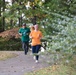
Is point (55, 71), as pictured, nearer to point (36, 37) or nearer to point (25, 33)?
point (36, 37)

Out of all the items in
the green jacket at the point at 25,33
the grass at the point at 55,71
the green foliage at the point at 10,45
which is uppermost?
the grass at the point at 55,71

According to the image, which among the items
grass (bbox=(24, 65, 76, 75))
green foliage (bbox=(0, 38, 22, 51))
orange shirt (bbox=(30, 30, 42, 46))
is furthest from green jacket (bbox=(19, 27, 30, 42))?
green foliage (bbox=(0, 38, 22, 51))

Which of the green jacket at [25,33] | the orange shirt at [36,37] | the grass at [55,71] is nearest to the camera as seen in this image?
the grass at [55,71]

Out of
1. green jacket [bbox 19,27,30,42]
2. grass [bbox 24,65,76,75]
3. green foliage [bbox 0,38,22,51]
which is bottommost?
green foliage [bbox 0,38,22,51]

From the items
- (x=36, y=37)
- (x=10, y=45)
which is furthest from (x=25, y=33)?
(x=10, y=45)

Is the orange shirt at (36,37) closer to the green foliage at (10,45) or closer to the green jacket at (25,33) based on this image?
the green jacket at (25,33)

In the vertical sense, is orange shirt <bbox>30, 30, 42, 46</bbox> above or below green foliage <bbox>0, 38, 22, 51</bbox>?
above

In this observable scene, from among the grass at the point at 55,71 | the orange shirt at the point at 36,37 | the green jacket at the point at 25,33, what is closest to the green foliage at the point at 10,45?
the green jacket at the point at 25,33

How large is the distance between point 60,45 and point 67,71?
286 centimetres

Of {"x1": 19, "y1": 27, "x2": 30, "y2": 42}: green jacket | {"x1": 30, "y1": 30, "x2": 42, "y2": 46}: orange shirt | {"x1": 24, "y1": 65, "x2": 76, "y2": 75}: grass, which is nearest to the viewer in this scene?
{"x1": 24, "y1": 65, "x2": 76, "y2": 75}: grass

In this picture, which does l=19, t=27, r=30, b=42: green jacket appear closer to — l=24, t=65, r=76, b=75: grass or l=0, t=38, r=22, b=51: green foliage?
l=24, t=65, r=76, b=75: grass

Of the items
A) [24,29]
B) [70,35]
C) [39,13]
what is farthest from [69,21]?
[39,13]

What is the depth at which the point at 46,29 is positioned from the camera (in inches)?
650

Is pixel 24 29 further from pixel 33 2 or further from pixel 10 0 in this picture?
pixel 10 0
